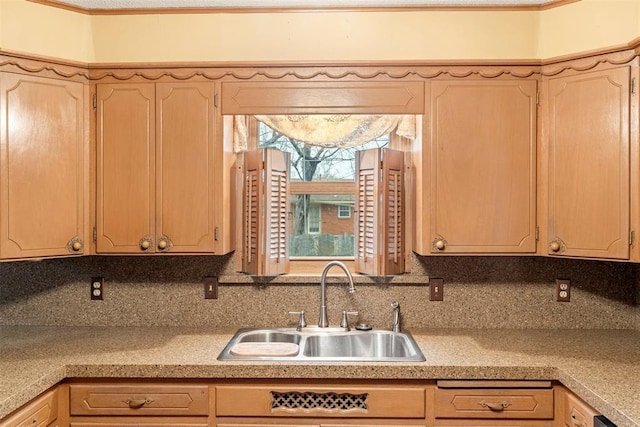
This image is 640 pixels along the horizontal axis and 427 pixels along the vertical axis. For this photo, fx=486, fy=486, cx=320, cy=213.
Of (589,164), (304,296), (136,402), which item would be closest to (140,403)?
(136,402)

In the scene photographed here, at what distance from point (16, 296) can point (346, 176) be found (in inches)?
70.4

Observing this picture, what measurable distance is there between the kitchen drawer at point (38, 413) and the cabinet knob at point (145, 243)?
0.64 m

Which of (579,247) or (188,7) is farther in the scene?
(188,7)

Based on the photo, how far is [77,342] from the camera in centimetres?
211

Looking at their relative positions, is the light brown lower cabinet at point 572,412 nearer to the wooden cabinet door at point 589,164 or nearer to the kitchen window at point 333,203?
the wooden cabinet door at point 589,164

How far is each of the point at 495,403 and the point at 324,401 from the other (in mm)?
639

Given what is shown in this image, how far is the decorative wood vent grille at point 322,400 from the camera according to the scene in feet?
6.07

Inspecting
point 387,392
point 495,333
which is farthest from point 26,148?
point 495,333

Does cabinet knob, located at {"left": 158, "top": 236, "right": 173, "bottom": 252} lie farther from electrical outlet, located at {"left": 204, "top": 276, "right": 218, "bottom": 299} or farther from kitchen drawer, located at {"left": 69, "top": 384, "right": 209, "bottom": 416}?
kitchen drawer, located at {"left": 69, "top": 384, "right": 209, "bottom": 416}

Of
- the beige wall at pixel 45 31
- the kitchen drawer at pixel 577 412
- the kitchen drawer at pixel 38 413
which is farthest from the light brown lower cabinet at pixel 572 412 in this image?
the beige wall at pixel 45 31

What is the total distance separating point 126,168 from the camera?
2.15 metres

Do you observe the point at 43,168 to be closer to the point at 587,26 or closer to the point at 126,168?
the point at 126,168

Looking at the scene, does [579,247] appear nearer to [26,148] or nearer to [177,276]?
[177,276]

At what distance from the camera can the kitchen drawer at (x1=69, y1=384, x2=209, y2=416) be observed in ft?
6.06
